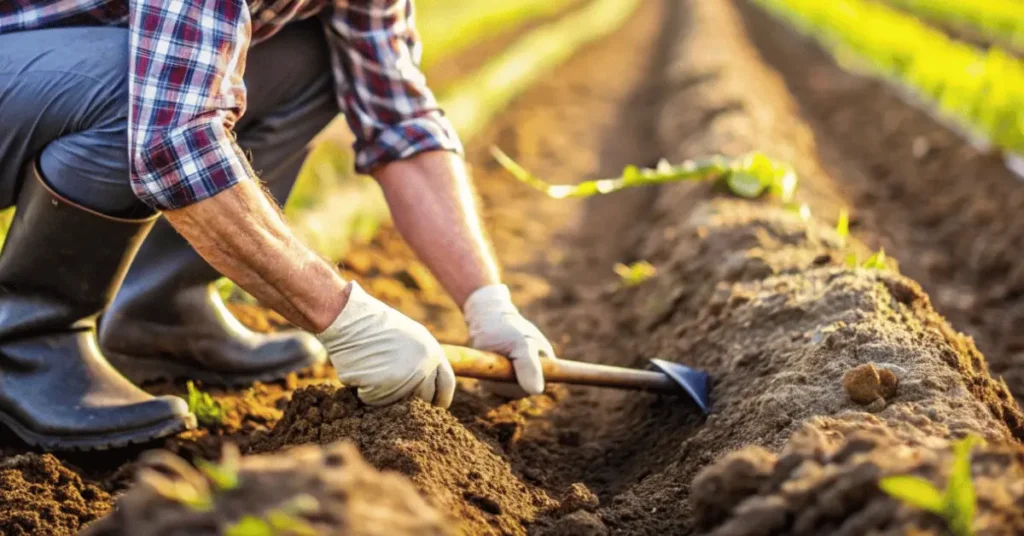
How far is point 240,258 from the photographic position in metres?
2.06

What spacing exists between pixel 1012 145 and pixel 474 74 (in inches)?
164

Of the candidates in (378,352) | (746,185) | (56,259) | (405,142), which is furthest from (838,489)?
(746,185)

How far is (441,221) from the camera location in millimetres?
2674

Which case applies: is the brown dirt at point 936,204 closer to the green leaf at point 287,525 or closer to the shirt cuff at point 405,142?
the shirt cuff at point 405,142

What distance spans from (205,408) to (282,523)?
141 centimetres

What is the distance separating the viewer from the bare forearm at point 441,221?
2.68m

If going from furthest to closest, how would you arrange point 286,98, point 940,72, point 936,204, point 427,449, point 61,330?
point 940,72
point 936,204
point 286,98
point 61,330
point 427,449

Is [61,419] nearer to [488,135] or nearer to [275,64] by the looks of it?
[275,64]

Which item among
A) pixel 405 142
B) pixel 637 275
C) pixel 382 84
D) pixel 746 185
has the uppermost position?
pixel 382 84

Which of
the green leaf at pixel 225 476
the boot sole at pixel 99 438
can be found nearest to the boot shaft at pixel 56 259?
the boot sole at pixel 99 438

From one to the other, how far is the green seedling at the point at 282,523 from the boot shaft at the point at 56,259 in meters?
1.30

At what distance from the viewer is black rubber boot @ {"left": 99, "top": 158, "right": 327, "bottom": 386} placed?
2711mm

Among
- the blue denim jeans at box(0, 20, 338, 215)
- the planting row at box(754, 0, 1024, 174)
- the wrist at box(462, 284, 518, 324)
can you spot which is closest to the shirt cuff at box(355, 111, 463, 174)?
the wrist at box(462, 284, 518, 324)

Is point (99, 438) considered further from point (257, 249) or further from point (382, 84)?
point (382, 84)
